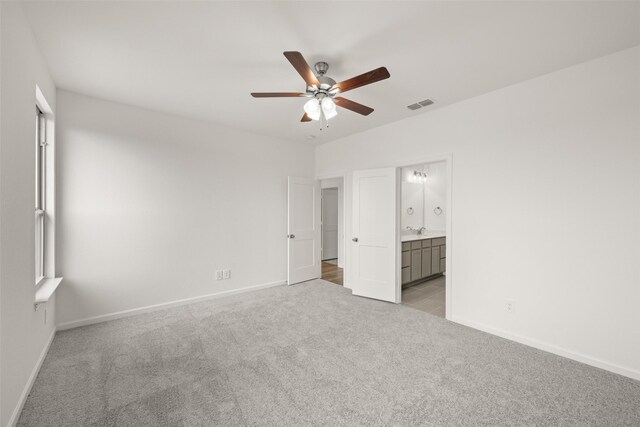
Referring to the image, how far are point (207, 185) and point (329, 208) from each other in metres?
3.94

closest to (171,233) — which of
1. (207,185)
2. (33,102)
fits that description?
(207,185)

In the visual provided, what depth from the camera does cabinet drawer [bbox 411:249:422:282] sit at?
468 centimetres

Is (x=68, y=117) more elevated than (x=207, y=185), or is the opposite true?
(x=68, y=117)

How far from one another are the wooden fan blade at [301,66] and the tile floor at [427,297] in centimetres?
325

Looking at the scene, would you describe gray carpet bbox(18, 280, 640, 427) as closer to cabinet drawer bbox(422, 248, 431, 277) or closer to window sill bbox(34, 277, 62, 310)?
window sill bbox(34, 277, 62, 310)

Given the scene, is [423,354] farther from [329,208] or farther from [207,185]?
[329,208]

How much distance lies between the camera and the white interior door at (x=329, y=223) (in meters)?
7.32

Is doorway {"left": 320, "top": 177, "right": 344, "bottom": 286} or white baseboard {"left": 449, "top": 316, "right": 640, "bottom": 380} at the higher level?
doorway {"left": 320, "top": 177, "right": 344, "bottom": 286}

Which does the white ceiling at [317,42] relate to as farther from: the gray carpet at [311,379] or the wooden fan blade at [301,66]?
the gray carpet at [311,379]

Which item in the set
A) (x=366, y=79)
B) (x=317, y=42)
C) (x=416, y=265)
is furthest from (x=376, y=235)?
(x=317, y=42)

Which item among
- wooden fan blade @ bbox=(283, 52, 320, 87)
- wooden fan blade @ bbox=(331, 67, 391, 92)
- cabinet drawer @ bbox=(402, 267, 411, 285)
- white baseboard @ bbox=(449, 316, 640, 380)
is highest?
wooden fan blade @ bbox=(283, 52, 320, 87)

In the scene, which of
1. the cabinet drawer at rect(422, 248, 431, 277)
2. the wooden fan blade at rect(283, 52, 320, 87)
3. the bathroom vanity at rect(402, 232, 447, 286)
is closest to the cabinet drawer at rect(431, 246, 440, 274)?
the bathroom vanity at rect(402, 232, 447, 286)

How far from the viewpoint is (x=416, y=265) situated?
4762 mm

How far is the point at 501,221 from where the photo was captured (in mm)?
2922
